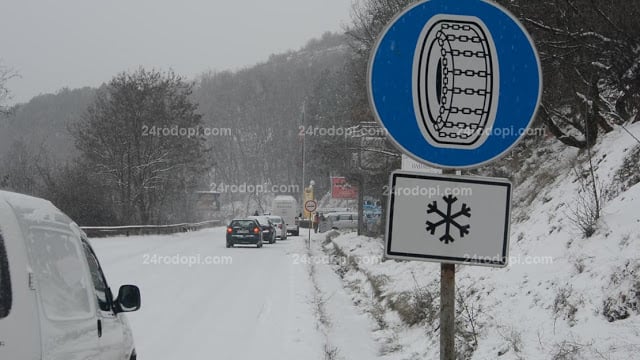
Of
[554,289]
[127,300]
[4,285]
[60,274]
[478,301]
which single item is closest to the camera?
[4,285]

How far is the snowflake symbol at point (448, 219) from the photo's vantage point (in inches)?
121

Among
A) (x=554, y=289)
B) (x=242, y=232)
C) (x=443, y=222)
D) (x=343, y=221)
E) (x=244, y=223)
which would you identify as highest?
(x=443, y=222)

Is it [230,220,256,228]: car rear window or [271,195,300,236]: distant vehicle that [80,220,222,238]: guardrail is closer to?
[230,220,256,228]: car rear window

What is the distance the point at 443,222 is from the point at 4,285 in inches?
76.9

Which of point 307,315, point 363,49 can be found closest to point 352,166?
point 363,49

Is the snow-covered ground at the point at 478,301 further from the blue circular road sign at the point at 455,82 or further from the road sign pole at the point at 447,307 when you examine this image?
the blue circular road sign at the point at 455,82

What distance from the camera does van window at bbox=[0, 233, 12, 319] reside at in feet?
9.44

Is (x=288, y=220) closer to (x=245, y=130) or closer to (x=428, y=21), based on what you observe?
(x=428, y=21)

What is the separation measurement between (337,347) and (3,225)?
738cm

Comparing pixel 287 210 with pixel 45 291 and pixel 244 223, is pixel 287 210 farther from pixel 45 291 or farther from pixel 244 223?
pixel 45 291

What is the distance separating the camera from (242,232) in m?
33.9

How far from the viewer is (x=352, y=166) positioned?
28.8m

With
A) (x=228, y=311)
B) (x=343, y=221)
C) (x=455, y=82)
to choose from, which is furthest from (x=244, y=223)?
(x=455, y=82)

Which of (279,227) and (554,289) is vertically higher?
(554,289)
